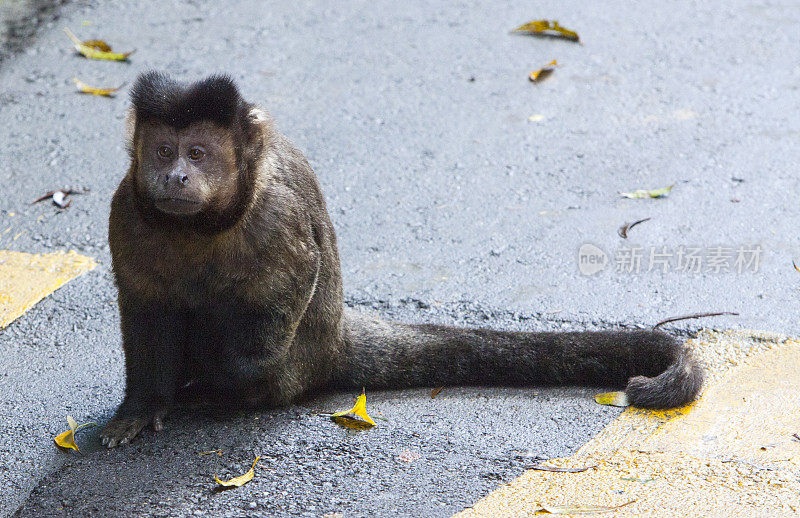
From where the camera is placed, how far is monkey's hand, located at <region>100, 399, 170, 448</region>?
3.32m

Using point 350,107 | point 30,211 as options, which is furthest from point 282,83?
point 30,211

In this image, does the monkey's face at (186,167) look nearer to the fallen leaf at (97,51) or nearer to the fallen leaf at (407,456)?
the fallen leaf at (407,456)

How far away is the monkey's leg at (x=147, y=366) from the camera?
10.9 feet

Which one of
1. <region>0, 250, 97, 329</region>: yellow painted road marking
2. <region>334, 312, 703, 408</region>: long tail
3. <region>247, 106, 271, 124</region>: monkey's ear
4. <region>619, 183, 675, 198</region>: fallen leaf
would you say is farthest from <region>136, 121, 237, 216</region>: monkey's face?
<region>619, 183, 675, 198</region>: fallen leaf

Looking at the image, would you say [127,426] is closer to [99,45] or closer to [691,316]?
[691,316]

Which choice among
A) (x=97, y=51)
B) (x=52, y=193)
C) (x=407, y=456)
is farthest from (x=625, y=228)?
(x=97, y=51)

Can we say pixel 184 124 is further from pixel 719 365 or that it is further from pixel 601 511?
pixel 719 365

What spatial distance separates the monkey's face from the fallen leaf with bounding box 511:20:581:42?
14.1 ft

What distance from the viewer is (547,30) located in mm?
6949

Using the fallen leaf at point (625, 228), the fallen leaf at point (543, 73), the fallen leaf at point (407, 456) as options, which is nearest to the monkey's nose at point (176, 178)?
the fallen leaf at point (407, 456)

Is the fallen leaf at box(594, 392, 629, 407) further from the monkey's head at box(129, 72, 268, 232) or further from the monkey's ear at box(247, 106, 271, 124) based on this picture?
the monkey's ear at box(247, 106, 271, 124)

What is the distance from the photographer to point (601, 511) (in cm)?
279

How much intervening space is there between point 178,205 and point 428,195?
7.80 ft

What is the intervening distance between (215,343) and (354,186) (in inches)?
80.0
